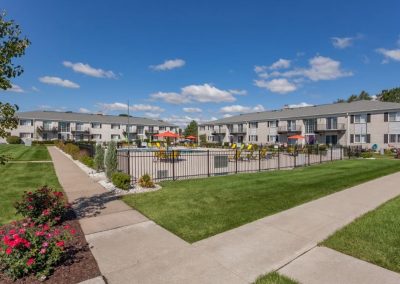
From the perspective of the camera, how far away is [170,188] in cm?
1090

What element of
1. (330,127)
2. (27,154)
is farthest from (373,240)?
(330,127)

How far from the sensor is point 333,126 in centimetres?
4272

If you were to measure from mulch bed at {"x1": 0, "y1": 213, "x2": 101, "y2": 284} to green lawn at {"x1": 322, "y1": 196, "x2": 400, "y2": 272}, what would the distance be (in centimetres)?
463

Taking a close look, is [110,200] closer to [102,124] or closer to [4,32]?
[4,32]

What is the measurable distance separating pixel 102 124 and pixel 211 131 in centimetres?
2949

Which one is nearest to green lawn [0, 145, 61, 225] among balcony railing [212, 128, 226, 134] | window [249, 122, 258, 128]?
window [249, 122, 258, 128]

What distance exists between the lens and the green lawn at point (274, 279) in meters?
A: 3.92

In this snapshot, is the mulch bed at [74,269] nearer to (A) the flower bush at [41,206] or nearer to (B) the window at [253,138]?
(A) the flower bush at [41,206]

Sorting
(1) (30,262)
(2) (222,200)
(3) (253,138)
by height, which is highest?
(3) (253,138)

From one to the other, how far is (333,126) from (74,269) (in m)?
46.0

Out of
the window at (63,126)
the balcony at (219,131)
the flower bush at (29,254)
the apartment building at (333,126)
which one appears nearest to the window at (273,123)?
the apartment building at (333,126)

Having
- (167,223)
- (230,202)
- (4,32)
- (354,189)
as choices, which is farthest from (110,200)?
(354,189)

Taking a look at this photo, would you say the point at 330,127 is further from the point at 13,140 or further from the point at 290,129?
the point at 13,140

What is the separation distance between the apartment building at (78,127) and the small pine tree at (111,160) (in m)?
44.3
